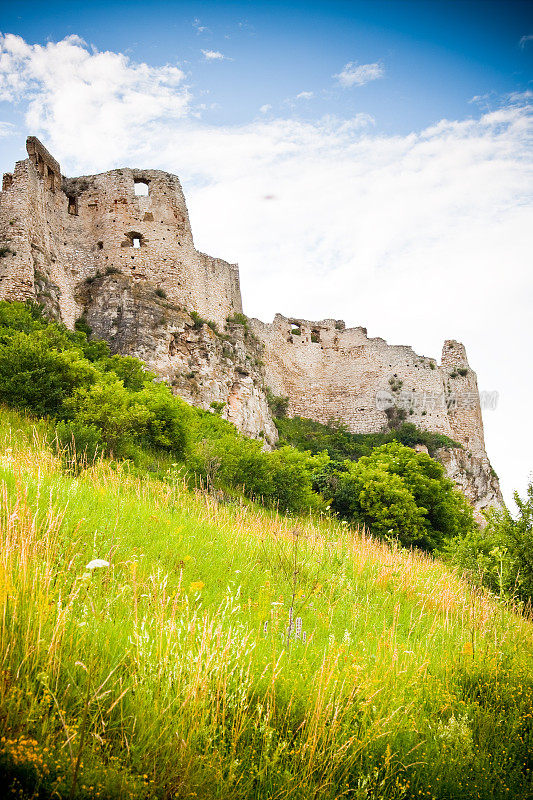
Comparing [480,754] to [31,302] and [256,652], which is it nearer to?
[256,652]

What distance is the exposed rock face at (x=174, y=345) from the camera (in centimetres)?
2522

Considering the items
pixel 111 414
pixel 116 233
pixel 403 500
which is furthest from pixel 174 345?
pixel 403 500

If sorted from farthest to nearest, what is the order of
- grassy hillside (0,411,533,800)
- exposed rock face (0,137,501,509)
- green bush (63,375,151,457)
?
1. exposed rock face (0,137,501,509)
2. green bush (63,375,151,457)
3. grassy hillside (0,411,533,800)

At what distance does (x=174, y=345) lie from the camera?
86.5 feet

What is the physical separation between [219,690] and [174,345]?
2371cm

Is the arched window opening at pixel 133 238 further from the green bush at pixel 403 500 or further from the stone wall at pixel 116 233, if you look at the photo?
the green bush at pixel 403 500

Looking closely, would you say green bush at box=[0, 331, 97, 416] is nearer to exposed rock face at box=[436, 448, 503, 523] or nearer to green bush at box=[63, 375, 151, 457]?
green bush at box=[63, 375, 151, 457]

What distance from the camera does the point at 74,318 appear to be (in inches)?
1009

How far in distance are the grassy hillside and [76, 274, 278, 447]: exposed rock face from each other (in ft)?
63.2

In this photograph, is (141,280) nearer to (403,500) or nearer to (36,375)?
(36,375)

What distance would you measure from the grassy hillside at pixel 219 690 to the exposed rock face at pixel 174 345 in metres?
19.3

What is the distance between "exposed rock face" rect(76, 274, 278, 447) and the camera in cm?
2522

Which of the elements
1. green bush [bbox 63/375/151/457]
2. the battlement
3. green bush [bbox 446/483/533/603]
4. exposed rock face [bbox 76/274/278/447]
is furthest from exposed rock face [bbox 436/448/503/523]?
the battlement

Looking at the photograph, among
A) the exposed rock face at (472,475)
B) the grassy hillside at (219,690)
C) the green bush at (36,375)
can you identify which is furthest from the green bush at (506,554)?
the exposed rock face at (472,475)
